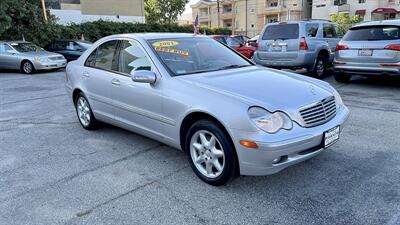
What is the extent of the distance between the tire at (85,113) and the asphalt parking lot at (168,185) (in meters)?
0.13

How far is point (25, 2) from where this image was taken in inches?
709

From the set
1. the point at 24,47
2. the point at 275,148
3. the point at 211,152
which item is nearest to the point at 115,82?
the point at 211,152

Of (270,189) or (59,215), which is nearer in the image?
(59,215)

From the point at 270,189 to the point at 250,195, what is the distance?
252 mm

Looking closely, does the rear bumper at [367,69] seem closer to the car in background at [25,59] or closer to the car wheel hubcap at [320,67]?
the car wheel hubcap at [320,67]

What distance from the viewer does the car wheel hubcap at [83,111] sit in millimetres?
5344

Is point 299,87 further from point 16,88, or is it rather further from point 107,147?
point 16,88

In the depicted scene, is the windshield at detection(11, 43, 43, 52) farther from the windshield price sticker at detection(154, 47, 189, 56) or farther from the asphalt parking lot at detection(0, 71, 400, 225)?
the windshield price sticker at detection(154, 47, 189, 56)

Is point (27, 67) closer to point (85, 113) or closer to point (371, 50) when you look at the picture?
point (85, 113)

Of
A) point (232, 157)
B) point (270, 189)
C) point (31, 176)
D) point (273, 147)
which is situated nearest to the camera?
point (273, 147)

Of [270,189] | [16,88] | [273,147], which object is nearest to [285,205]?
[270,189]

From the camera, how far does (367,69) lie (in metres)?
7.95

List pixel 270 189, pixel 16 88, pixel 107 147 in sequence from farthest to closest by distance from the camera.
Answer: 1. pixel 16 88
2. pixel 107 147
3. pixel 270 189

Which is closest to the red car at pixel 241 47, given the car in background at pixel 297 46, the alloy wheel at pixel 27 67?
the car in background at pixel 297 46
